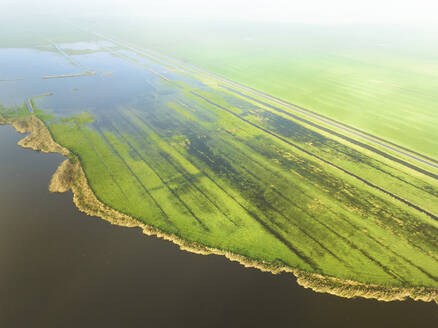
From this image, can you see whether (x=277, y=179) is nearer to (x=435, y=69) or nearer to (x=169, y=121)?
(x=169, y=121)

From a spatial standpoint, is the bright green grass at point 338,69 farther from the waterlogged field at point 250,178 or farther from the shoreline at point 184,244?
the shoreline at point 184,244

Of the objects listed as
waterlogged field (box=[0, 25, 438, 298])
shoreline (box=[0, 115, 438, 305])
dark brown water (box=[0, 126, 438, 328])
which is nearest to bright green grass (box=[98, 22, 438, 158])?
waterlogged field (box=[0, 25, 438, 298])

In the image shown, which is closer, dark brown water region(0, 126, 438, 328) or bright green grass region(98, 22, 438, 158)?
dark brown water region(0, 126, 438, 328)

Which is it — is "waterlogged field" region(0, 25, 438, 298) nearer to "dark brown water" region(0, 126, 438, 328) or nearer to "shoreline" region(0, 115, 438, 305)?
"shoreline" region(0, 115, 438, 305)

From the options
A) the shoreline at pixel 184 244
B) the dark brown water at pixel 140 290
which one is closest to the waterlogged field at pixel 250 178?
the shoreline at pixel 184 244

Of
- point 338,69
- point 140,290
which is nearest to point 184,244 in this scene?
point 140,290

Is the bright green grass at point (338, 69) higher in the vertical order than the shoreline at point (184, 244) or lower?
higher
